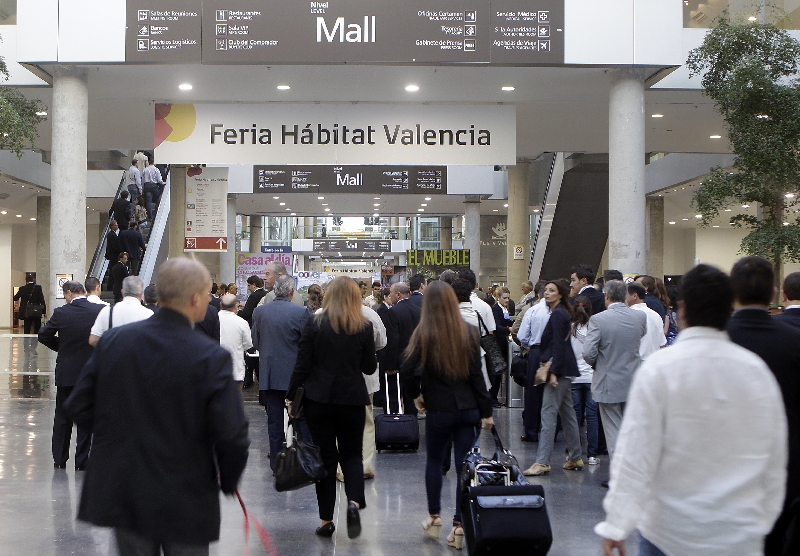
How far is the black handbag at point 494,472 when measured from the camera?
195 inches

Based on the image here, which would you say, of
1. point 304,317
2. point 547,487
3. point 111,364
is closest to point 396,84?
point 304,317

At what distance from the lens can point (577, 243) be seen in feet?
76.2

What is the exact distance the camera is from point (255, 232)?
3353cm

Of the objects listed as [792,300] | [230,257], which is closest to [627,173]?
[792,300]

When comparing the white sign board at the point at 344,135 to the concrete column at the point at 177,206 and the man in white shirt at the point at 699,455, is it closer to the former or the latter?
the concrete column at the point at 177,206

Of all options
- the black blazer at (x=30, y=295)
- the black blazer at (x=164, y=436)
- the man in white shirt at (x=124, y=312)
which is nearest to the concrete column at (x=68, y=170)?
the man in white shirt at (x=124, y=312)

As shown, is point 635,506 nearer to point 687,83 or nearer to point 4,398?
point 687,83

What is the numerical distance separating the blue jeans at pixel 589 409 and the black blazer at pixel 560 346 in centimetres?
107

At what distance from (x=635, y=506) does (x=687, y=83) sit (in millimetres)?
11228

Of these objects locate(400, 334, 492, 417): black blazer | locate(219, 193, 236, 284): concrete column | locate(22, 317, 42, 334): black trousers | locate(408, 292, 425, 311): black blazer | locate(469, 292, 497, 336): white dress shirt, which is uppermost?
locate(219, 193, 236, 284): concrete column

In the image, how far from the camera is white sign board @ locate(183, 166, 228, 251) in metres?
17.2

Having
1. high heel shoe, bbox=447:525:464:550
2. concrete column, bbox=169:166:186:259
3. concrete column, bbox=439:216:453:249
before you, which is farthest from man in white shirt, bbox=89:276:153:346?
concrete column, bbox=439:216:453:249

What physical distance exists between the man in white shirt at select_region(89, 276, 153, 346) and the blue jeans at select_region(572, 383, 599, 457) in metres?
4.13

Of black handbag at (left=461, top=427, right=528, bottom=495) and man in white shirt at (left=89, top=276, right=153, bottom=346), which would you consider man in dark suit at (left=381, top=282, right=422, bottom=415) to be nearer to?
man in white shirt at (left=89, top=276, right=153, bottom=346)
